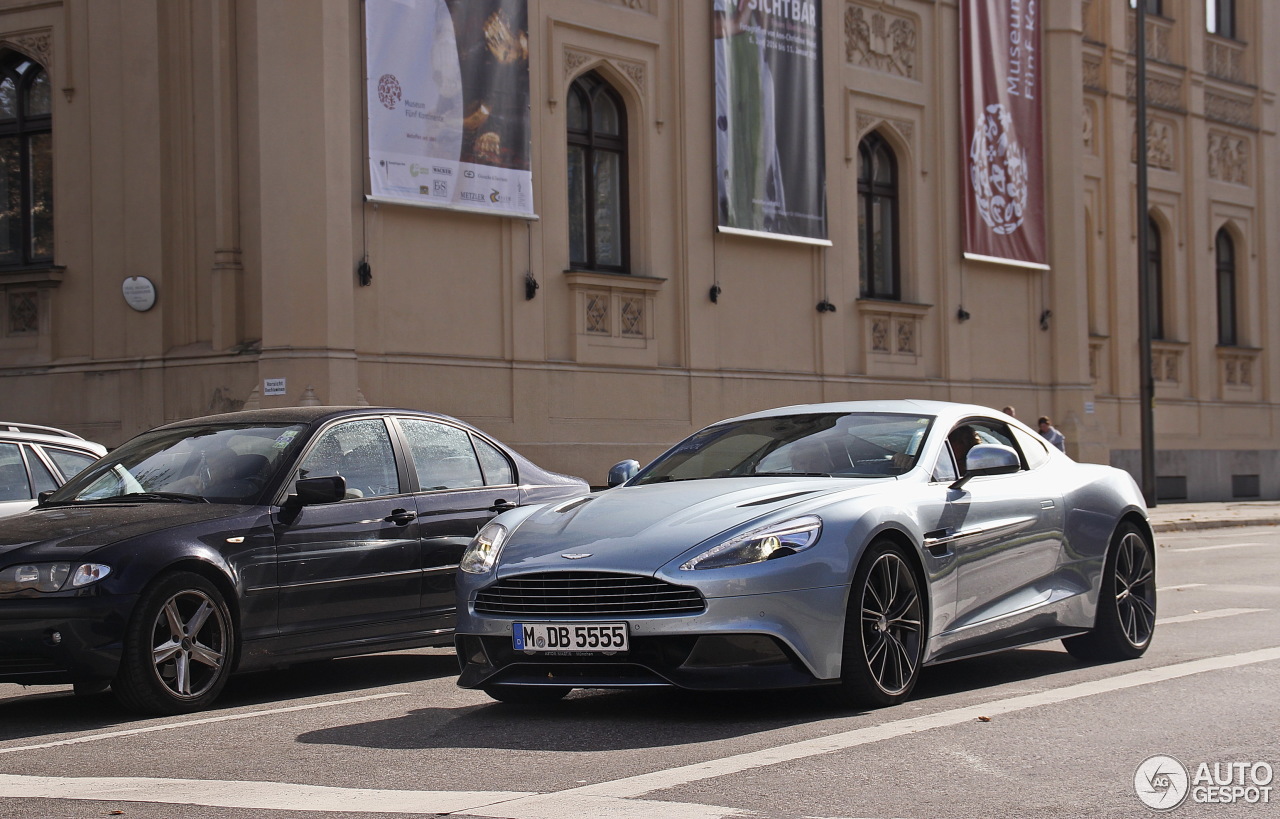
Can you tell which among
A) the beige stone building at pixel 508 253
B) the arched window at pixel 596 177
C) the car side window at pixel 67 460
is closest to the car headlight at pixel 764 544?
the car side window at pixel 67 460

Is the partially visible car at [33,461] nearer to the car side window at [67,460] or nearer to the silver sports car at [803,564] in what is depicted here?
the car side window at [67,460]

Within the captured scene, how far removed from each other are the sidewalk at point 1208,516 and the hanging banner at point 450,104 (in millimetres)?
10387

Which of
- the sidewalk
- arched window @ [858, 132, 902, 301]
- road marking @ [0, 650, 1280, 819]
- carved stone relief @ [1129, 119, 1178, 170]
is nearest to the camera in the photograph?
road marking @ [0, 650, 1280, 819]

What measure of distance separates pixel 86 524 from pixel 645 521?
9.66 ft

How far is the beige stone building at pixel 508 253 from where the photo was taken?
65.1 ft

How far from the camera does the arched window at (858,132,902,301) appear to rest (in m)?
28.0

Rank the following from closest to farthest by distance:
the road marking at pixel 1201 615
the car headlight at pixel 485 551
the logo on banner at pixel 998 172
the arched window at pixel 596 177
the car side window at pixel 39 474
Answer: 1. the car headlight at pixel 485 551
2. the car side window at pixel 39 474
3. the road marking at pixel 1201 615
4. the arched window at pixel 596 177
5. the logo on banner at pixel 998 172

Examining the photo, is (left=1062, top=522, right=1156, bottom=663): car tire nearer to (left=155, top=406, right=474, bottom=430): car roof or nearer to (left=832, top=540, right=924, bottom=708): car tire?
(left=832, top=540, right=924, bottom=708): car tire

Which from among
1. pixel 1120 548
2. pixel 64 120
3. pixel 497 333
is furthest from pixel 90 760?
pixel 64 120

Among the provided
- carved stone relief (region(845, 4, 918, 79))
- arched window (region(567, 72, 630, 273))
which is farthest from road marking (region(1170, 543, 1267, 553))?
carved stone relief (region(845, 4, 918, 79))

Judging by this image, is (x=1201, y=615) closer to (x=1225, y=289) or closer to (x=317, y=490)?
(x=317, y=490)

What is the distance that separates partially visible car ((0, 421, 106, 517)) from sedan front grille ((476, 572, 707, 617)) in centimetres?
440

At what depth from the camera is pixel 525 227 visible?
72.0 ft

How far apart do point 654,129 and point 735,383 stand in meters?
4.03
